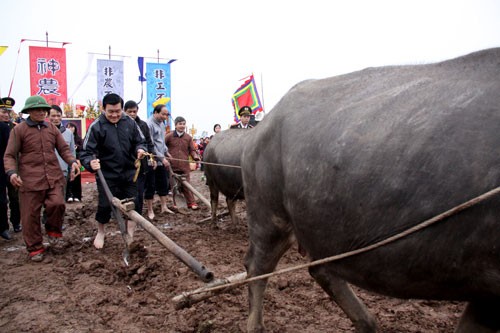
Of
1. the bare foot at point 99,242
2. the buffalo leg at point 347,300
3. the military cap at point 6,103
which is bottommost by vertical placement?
the bare foot at point 99,242

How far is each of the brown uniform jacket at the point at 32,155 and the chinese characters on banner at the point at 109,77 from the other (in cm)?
1212

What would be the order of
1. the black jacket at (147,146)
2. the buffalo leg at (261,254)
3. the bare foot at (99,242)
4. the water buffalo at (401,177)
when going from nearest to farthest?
the water buffalo at (401,177) < the buffalo leg at (261,254) < the bare foot at (99,242) < the black jacket at (147,146)

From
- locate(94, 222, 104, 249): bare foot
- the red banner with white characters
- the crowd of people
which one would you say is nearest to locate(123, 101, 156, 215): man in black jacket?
the crowd of people

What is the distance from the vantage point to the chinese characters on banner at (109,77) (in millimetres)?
16609

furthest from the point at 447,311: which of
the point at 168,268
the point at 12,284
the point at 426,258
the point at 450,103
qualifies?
the point at 12,284

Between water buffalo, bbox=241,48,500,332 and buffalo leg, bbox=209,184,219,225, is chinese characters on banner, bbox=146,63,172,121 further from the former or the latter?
water buffalo, bbox=241,48,500,332

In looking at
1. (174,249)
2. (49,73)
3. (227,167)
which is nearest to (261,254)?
(174,249)

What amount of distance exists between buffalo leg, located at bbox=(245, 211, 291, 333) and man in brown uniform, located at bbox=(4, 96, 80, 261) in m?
3.39

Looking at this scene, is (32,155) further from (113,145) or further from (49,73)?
(49,73)

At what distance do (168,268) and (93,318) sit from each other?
3.88 ft

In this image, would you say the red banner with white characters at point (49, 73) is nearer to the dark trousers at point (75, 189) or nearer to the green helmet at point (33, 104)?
the dark trousers at point (75, 189)

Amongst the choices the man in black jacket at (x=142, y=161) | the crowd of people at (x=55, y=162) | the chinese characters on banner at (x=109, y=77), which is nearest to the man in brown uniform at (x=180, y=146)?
the man in black jacket at (x=142, y=161)

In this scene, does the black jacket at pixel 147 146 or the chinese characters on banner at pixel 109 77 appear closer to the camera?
the black jacket at pixel 147 146

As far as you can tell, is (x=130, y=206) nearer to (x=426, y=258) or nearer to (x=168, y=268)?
(x=168, y=268)
